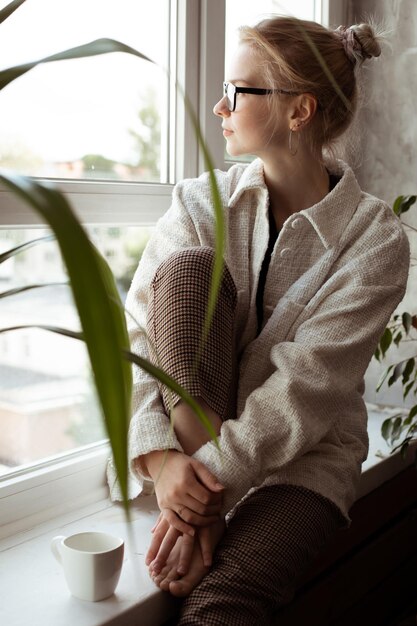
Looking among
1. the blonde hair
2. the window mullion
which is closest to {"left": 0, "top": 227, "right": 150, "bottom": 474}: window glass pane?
the window mullion

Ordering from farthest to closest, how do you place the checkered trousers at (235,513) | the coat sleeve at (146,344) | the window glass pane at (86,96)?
the window glass pane at (86,96) → the coat sleeve at (146,344) → the checkered trousers at (235,513)

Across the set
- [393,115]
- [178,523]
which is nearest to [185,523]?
[178,523]

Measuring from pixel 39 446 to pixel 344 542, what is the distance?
762 millimetres

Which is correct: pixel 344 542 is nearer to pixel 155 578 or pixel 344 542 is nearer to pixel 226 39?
pixel 155 578

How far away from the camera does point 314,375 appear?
4.70ft

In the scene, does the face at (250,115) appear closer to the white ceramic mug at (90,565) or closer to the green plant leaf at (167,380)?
the white ceramic mug at (90,565)

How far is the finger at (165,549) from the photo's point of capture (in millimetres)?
1271

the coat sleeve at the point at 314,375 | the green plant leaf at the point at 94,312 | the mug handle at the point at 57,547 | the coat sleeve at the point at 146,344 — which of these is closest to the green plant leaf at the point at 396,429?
the coat sleeve at the point at 314,375

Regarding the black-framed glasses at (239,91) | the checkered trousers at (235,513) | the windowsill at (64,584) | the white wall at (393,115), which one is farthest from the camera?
the white wall at (393,115)

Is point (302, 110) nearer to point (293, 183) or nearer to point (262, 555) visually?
point (293, 183)

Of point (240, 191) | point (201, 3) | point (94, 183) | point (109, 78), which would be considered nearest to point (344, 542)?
point (240, 191)

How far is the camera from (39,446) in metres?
1.62

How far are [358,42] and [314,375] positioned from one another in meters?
0.75

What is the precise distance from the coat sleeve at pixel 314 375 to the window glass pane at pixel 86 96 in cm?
56
